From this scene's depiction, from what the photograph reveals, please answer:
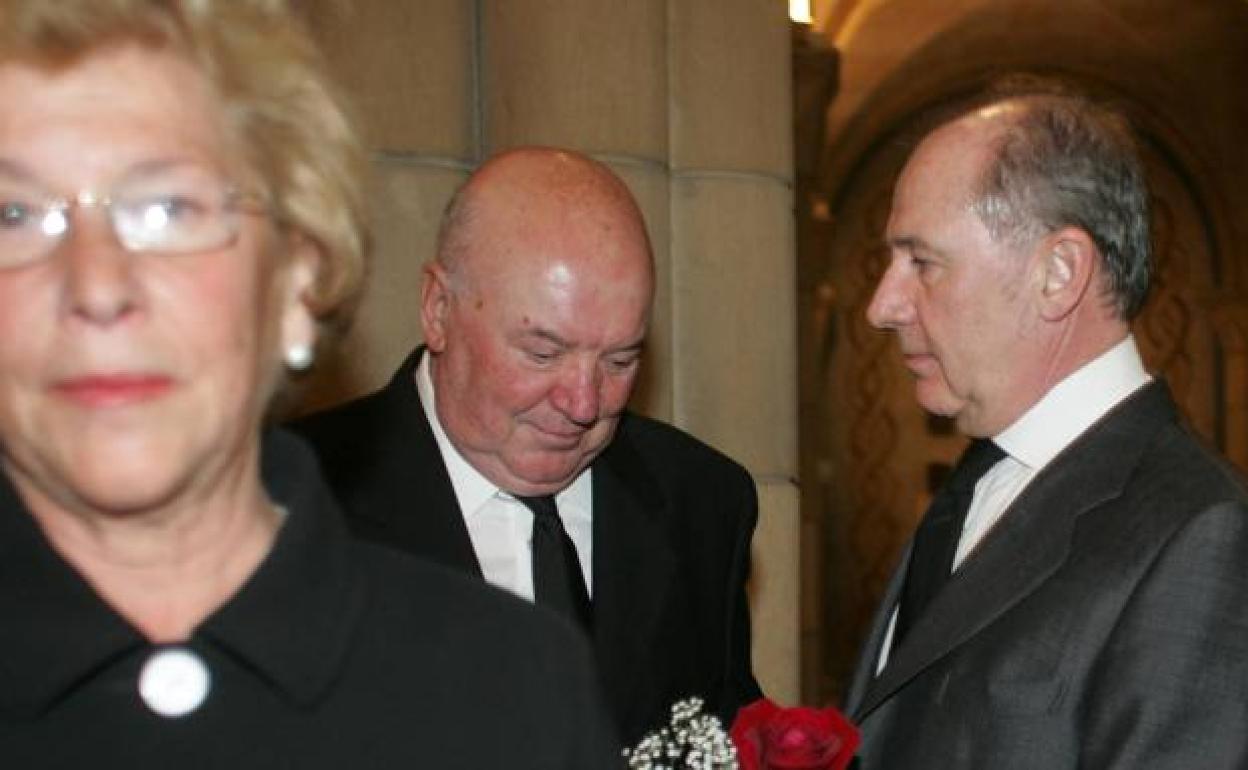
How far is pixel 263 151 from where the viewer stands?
160 centimetres

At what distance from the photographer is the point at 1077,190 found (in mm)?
3049

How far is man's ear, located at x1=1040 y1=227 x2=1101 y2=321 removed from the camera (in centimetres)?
301

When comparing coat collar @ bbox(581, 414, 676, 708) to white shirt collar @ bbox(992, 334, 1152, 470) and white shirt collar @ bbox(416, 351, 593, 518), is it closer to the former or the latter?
white shirt collar @ bbox(416, 351, 593, 518)

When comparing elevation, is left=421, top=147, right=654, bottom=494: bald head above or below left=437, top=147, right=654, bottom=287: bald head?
below

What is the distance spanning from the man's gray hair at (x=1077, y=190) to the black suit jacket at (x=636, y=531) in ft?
2.53

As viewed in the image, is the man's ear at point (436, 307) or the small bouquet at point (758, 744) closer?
the small bouquet at point (758, 744)

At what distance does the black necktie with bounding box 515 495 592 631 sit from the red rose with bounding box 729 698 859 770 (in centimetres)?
70

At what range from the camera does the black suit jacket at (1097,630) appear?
254 centimetres

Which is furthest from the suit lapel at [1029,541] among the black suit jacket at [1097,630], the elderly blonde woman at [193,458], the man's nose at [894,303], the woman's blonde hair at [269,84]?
the woman's blonde hair at [269,84]

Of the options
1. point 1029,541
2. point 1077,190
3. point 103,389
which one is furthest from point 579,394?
point 103,389

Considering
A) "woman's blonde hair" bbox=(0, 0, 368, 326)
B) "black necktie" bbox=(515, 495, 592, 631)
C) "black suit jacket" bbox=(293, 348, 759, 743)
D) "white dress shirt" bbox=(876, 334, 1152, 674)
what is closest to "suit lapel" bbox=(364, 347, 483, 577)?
"black suit jacket" bbox=(293, 348, 759, 743)

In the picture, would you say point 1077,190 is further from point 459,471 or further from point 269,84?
point 269,84

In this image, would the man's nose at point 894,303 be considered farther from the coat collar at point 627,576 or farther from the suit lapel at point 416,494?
the suit lapel at point 416,494

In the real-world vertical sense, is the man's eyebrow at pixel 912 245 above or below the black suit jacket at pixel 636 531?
above
